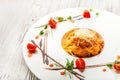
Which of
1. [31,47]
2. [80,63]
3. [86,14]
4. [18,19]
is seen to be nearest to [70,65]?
[80,63]

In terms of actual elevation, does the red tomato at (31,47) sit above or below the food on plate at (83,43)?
above

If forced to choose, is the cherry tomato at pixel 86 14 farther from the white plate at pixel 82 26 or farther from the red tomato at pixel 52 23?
the red tomato at pixel 52 23

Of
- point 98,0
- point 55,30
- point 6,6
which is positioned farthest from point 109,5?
point 6,6

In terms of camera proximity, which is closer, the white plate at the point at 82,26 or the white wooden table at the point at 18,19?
the white plate at the point at 82,26

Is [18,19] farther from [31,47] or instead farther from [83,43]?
[83,43]

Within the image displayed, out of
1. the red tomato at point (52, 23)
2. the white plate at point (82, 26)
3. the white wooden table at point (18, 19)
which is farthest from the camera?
the red tomato at point (52, 23)

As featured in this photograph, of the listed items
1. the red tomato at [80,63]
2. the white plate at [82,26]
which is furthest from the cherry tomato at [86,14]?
the red tomato at [80,63]

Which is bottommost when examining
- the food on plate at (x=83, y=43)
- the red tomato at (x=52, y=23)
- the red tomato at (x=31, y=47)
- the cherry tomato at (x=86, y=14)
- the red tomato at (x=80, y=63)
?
the red tomato at (x=80, y=63)
